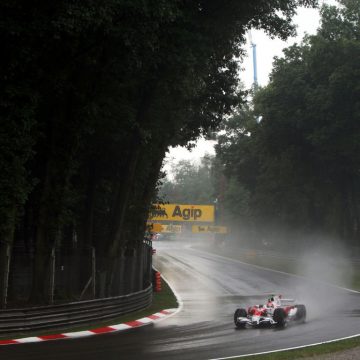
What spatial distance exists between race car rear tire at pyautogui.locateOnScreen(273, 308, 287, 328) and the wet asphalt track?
259mm

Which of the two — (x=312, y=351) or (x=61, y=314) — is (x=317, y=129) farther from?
(x=312, y=351)

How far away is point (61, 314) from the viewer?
16.1 metres

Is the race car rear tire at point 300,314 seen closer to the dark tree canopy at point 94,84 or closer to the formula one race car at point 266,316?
the formula one race car at point 266,316

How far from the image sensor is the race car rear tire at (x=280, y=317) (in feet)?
55.4

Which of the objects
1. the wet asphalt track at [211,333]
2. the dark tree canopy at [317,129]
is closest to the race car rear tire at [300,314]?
→ the wet asphalt track at [211,333]

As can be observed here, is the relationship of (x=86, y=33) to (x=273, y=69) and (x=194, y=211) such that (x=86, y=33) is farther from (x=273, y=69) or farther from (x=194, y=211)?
(x=194, y=211)

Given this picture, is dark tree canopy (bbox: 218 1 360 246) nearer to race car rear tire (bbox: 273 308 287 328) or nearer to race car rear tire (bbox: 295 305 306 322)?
race car rear tire (bbox: 295 305 306 322)

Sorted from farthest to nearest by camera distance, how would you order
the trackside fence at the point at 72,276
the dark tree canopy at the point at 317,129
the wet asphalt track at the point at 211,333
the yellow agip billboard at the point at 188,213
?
1. the yellow agip billboard at the point at 188,213
2. the dark tree canopy at the point at 317,129
3. the trackside fence at the point at 72,276
4. the wet asphalt track at the point at 211,333

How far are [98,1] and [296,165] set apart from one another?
149 ft

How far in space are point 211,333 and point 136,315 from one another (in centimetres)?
451

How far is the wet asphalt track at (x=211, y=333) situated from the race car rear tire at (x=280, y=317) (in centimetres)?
26

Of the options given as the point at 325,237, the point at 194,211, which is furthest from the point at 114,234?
the point at 194,211

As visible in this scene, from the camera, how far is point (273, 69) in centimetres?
5584

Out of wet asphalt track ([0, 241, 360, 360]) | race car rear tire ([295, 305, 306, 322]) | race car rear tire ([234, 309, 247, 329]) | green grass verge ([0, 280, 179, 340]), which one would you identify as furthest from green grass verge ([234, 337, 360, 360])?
green grass verge ([0, 280, 179, 340])
